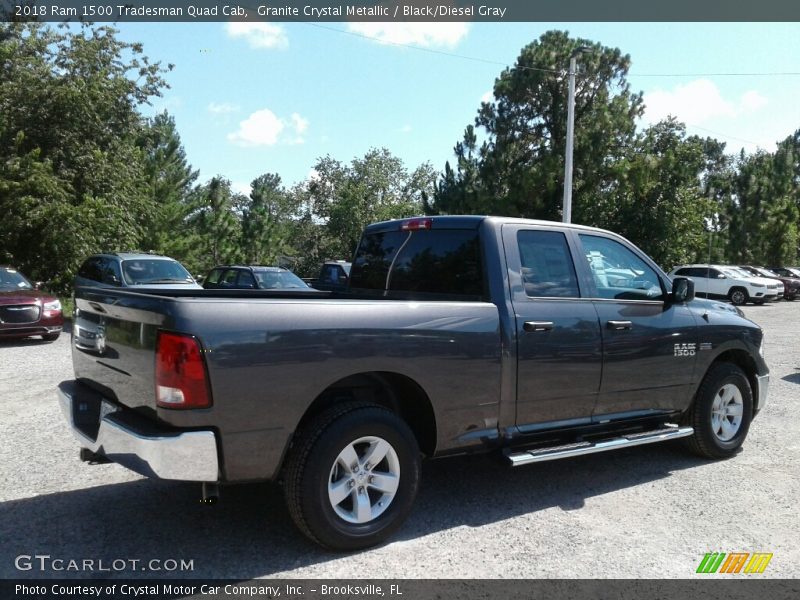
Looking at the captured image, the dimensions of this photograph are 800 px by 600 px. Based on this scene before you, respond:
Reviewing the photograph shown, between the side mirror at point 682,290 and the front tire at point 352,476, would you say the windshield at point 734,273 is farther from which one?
the front tire at point 352,476

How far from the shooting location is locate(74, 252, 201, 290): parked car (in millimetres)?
13373

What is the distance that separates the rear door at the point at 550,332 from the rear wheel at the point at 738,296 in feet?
89.5

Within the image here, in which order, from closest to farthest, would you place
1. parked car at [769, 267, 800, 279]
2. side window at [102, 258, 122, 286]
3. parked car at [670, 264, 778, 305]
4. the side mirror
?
1. the side mirror
2. side window at [102, 258, 122, 286]
3. parked car at [670, 264, 778, 305]
4. parked car at [769, 267, 800, 279]

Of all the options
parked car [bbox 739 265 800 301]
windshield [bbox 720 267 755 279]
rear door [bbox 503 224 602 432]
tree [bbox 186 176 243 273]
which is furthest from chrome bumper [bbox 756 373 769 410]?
tree [bbox 186 176 243 273]

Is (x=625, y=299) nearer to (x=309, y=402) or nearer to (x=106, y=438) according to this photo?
(x=309, y=402)

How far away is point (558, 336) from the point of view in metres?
4.44

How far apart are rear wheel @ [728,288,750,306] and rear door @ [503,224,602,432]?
1075 inches

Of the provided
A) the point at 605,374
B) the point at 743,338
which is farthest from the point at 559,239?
the point at 743,338

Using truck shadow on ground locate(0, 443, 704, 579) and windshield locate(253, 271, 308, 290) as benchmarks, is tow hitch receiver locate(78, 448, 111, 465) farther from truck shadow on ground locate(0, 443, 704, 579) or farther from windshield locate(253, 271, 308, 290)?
windshield locate(253, 271, 308, 290)

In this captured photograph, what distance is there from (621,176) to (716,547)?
1200 inches

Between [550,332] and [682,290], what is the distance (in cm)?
150

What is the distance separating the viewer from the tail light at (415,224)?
486 centimetres

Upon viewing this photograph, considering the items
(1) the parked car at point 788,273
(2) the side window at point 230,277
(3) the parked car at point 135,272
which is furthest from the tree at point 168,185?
(1) the parked car at point 788,273

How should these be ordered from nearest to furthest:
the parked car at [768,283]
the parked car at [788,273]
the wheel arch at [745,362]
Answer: the wheel arch at [745,362] → the parked car at [768,283] → the parked car at [788,273]
